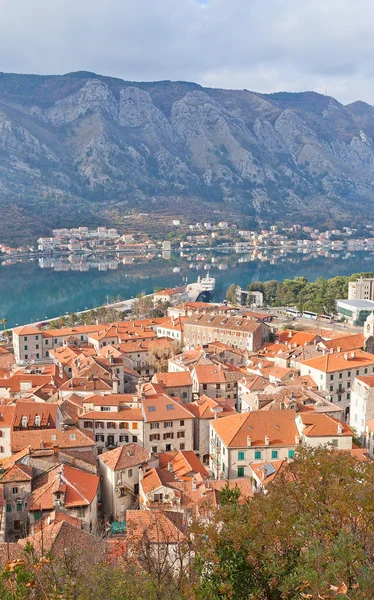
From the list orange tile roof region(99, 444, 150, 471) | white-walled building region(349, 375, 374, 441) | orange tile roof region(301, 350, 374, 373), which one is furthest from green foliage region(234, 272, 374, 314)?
orange tile roof region(99, 444, 150, 471)

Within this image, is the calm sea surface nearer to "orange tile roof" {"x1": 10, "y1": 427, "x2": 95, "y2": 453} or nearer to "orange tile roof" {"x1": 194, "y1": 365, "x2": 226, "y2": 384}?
"orange tile roof" {"x1": 194, "y1": 365, "x2": 226, "y2": 384}

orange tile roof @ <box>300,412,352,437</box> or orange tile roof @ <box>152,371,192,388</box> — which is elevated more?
orange tile roof @ <box>300,412,352,437</box>

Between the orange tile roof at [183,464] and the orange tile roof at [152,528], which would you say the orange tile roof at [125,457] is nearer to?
the orange tile roof at [183,464]

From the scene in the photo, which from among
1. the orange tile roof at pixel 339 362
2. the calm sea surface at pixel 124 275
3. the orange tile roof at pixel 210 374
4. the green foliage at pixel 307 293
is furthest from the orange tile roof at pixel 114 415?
the calm sea surface at pixel 124 275

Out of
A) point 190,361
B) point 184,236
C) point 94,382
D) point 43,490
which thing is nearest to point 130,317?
point 190,361

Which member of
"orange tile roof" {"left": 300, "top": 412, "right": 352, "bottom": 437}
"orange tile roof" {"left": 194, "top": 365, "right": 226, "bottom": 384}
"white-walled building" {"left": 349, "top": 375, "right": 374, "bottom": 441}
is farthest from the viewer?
"orange tile roof" {"left": 194, "top": 365, "right": 226, "bottom": 384}

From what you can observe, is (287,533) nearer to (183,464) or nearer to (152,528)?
(152,528)
